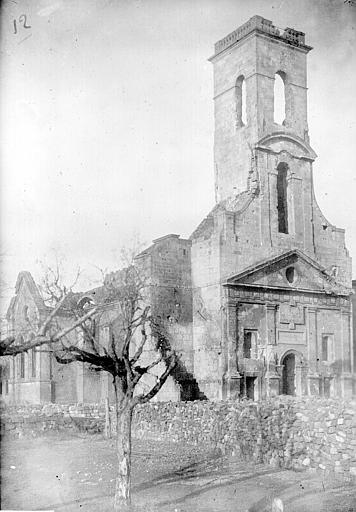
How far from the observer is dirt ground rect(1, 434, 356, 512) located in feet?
43.1

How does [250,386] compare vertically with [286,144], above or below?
below

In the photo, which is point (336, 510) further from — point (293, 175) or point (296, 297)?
point (293, 175)

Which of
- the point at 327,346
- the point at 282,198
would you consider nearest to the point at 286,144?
the point at 282,198

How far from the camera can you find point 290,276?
31.9 metres

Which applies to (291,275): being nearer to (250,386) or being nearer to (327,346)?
(327,346)

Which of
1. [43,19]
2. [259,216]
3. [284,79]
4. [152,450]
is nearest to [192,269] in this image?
[259,216]

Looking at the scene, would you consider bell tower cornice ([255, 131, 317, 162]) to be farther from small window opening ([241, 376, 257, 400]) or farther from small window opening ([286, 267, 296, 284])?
small window opening ([241, 376, 257, 400])

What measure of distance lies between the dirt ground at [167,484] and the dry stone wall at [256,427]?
18.4 inches

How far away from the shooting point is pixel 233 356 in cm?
2988

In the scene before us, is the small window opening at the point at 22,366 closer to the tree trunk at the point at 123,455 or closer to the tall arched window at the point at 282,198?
the tall arched window at the point at 282,198

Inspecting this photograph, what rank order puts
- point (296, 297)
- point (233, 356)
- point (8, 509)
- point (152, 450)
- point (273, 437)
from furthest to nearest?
point (296, 297) → point (233, 356) → point (152, 450) → point (273, 437) → point (8, 509)

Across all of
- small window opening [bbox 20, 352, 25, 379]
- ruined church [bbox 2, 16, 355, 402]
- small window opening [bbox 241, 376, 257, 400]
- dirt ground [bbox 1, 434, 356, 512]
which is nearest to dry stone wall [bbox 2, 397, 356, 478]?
dirt ground [bbox 1, 434, 356, 512]

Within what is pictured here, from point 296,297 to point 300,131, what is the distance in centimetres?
845

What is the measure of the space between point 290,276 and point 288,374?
15.3 ft
